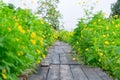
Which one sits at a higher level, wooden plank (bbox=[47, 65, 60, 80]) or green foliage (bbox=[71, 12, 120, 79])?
green foliage (bbox=[71, 12, 120, 79])

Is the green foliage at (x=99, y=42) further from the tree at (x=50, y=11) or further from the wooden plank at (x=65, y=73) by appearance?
the tree at (x=50, y=11)

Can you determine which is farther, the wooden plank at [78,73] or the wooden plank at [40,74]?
the wooden plank at [78,73]

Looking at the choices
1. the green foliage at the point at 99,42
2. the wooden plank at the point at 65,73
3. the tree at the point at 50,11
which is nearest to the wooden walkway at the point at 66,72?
the wooden plank at the point at 65,73

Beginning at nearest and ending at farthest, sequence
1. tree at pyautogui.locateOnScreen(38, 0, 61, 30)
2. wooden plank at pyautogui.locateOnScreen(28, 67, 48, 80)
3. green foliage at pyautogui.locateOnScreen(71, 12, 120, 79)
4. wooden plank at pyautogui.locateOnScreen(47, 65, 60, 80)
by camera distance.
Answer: wooden plank at pyautogui.locateOnScreen(28, 67, 48, 80)
wooden plank at pyautogui.locateOnScreen(47, 65, 60, 80)
green foliage at pyautogui.locateOnScreen(71, 12, 120, 79)
tree at pyautogui.locateOnScreen(38, 0, 61, 30)

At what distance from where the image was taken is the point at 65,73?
5934 mm

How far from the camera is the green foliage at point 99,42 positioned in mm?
6835

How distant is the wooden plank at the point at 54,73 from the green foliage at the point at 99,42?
0.85m

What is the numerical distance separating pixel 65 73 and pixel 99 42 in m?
1.81

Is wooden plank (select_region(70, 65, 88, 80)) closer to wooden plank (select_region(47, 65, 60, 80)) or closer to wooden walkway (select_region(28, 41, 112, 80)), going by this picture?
wooden walkway (select_region(28, 41, 112, 80))

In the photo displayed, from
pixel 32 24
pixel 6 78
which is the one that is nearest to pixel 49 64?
pixel 32 24

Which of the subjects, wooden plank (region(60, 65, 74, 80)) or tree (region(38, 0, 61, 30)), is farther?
tree (region(38, 0, 61, 30))

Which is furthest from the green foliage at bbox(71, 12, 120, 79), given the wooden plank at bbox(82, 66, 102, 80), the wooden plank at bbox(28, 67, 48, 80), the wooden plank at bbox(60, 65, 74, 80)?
the wooden plank at bbox(28, 67, 48, 80)

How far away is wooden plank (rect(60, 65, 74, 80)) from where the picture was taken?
217 inches

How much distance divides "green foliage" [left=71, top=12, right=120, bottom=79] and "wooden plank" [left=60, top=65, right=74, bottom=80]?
66 cm
